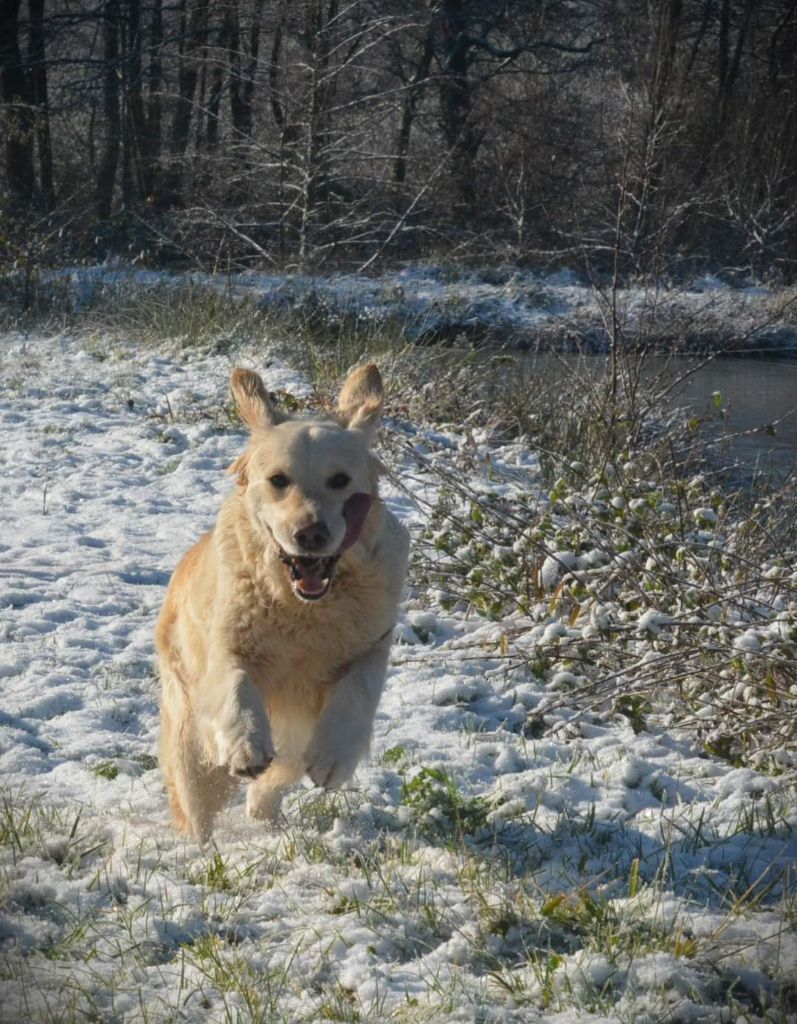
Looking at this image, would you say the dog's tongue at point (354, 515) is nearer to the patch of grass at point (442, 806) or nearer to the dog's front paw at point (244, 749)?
the dog's front paw at point (244, 749)

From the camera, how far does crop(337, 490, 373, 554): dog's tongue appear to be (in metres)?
3.90

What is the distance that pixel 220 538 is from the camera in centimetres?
415

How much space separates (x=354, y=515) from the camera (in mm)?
3938

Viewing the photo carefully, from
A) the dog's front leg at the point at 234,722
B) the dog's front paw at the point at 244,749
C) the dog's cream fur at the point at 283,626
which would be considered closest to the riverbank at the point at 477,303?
the dog's cream fur at the point at 283,626

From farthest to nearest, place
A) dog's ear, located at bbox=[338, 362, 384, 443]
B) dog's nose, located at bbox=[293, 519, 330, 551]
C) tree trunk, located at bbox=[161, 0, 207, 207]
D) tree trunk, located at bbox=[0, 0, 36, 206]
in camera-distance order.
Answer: tree trunk, located at bbox=[161, 0, 207, 207] < tree trunk, located at bbox=[0, 0, 36, 206] < dog's ear, located at bbox=[338, 362, 384, 443] < dog's nose, located at bbox=[293, 519, 330, 551]

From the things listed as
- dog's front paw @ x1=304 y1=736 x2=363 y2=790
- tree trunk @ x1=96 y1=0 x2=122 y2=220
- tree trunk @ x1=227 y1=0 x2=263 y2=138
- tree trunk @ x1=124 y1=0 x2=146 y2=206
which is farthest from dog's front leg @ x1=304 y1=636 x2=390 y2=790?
tree trunk @ x1=124 y1=0 x2=146 y2=206

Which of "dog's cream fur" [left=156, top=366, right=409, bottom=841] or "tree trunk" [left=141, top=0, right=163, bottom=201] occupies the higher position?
"tree trunk" [left=141, top=0, right=163, bottom=201]

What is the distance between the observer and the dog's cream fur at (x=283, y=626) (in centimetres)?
376

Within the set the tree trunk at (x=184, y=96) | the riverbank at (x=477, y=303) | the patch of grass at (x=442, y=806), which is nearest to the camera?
the patch of grass at (x=442, y=806)

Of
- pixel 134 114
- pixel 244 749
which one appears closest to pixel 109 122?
pixel 134 114

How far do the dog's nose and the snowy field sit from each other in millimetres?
992

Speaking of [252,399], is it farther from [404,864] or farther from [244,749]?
[404,864]

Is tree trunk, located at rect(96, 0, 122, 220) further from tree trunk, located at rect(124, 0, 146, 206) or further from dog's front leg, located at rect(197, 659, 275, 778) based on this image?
dog's front leg, located at rect(197, 659, 275, 778)

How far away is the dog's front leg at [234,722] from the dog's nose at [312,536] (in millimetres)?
495
